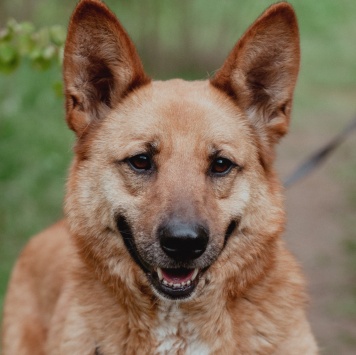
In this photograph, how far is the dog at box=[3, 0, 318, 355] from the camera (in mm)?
3596

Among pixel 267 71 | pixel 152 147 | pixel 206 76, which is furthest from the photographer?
pixel 206 76

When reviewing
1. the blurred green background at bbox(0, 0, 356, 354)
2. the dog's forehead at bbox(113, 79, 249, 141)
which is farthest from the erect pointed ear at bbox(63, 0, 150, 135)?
the blurred green background at bbox(0, 0, 356, 354)

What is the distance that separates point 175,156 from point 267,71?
0.72m

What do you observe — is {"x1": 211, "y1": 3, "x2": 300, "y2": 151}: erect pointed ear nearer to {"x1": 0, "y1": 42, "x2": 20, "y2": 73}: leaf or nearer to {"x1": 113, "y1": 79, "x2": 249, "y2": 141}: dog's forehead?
{"x1": 113, "y1": 79, "x2": 249, "y2": 141}: dog's forehead

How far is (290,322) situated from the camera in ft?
12.4

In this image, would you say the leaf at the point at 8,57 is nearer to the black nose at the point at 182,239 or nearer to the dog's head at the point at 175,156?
the dog's head at the point at 175,156

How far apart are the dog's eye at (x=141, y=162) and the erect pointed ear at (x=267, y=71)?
588 millimetres

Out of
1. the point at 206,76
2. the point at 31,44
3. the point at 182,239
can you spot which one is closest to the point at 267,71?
the point at 182,239

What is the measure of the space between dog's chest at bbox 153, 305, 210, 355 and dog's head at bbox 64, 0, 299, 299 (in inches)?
6.7

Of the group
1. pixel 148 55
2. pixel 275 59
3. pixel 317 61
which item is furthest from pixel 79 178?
pixel 317 61

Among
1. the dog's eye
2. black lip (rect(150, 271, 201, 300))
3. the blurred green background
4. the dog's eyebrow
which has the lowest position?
the blurred green background

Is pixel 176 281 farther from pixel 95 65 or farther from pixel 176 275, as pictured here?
pixel 95 65

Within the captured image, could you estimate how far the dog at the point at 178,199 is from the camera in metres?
→ 3.60

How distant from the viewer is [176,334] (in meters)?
3.69
